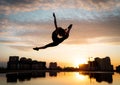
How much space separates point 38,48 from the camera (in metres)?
21.8

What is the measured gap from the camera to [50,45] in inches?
827

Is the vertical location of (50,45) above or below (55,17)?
below

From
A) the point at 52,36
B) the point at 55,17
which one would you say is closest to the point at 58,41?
the point at 52,36

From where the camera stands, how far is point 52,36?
20875 millimetres

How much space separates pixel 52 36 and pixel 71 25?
1695 mm

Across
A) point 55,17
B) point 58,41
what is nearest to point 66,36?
point 58,41

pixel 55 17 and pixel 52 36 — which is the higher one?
pixel 55 17

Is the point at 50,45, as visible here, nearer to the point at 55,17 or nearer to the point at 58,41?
the point at 58,41

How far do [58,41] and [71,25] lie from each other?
1.58 metres

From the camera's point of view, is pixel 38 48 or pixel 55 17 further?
pixel 38 48

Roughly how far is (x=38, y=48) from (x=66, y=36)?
95.3 inches

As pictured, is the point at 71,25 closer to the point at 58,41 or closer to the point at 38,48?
the point at 58,41

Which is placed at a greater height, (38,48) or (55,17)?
(55,17)

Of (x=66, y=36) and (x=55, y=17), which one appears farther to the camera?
(x=66, y=36)
